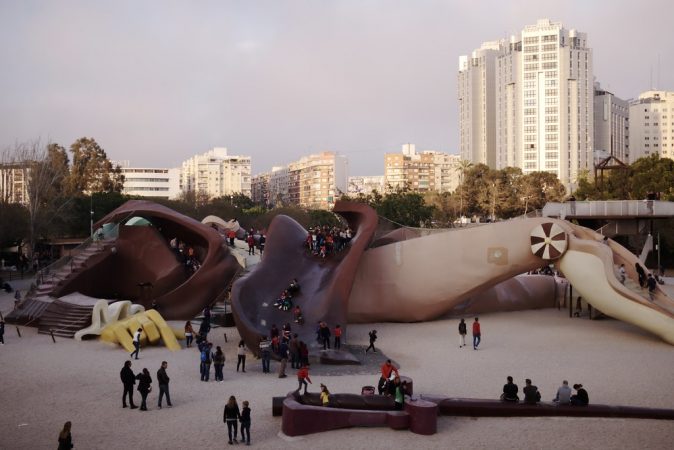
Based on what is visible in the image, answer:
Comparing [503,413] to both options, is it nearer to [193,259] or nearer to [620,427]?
[620,427]

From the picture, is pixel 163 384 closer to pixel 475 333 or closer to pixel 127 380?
pixel 127 380

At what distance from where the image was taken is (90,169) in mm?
84312

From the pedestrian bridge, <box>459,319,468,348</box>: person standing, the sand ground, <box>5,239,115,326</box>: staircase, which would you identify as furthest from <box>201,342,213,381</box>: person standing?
the pedestrian bridge

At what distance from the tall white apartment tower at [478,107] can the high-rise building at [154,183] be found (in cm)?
7121

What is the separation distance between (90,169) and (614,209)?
64149 mm

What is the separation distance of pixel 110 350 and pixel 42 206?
151 feet

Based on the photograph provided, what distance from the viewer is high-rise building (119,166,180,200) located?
16475cm

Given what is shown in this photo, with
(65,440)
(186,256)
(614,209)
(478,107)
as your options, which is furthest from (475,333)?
(478,107)

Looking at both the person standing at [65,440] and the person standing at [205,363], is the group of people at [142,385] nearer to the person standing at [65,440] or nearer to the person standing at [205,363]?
the person standing at [205,363]

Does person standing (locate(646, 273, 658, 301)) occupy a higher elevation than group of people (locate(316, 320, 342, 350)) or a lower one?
higher

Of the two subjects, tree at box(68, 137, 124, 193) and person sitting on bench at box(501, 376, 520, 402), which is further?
tree at box(68, 137, 124, 193)

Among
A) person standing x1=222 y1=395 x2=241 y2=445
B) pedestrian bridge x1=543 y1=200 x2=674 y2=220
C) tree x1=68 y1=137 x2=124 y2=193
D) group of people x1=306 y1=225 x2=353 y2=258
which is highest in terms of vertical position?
tree x1=68 y1=137 x2=124 y2=193

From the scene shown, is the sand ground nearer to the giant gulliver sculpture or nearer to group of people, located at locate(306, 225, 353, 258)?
the giant gulliver sculpture

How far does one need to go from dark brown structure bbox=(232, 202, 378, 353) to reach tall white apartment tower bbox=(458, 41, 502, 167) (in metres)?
131
